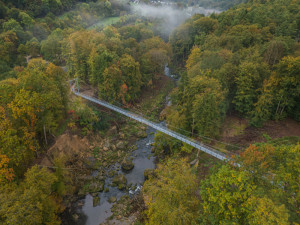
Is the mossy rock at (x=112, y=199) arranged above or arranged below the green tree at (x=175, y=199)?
below

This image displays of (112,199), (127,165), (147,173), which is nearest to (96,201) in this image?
(112,199)

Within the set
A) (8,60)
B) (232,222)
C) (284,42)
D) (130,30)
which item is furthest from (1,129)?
(130,30)

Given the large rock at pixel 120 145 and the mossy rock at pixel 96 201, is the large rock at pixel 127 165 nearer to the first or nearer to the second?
the large rock at pixel 120 145

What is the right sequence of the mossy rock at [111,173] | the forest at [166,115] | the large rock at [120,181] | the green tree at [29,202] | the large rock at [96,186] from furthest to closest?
the mossy rock at [111,173] < the large rock at [120,181] < the large rock at [96,186] < the green tree at [29,202] < the forest at [166,115]

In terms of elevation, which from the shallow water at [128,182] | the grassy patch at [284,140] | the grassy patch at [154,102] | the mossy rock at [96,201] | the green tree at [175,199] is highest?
the green tree at [175,199]

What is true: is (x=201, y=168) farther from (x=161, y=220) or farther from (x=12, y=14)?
(x=12, y=14)

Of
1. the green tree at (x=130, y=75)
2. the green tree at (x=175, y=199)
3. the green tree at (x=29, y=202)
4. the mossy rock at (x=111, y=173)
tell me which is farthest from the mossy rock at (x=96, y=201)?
the green tree at (x=130, y=75)
